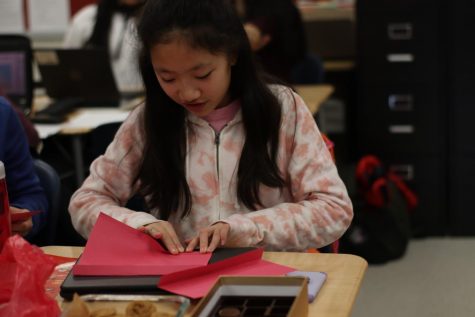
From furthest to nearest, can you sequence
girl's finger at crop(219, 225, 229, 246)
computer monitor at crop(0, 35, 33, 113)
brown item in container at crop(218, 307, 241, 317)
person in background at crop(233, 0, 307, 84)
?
person in background at crop(233, 0, 307, 84) < computer monitor at crop(0, 35, 33, 113) < girl's finger at crop(219, 225, 229, 246) < brown item in container at crop(218, 307, 241, 317)

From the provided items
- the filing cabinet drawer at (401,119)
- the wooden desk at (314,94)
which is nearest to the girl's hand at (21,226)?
the wooden desk at (314,94)

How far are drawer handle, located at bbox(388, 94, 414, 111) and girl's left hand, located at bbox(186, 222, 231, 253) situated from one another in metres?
2.71

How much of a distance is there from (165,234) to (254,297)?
0.33m

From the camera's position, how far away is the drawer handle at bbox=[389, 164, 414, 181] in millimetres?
4035

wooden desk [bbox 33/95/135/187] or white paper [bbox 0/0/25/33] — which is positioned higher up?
wooden desk [bbox 33/95/135/187]

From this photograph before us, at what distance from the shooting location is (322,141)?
5.51 ft

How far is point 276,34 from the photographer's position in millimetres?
3857

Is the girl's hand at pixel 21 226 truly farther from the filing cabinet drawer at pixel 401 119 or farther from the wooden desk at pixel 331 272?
the filing cabinet drawer at pixel 401 119

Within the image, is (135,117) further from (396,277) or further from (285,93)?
(396,277)

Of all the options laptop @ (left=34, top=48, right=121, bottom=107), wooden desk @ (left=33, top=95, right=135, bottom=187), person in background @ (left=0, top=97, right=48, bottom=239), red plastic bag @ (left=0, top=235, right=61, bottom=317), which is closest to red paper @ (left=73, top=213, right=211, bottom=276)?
red plastic bag @ (left=0, top=235, right=61, bottom=317)

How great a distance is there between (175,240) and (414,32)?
2757 mm

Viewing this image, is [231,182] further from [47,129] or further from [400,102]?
[400,102]

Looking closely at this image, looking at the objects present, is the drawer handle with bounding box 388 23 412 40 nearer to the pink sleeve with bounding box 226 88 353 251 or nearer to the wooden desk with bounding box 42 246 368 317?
the pink sleeve with bounding box 226 88 353 251

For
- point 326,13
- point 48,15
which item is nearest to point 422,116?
point 326,13
